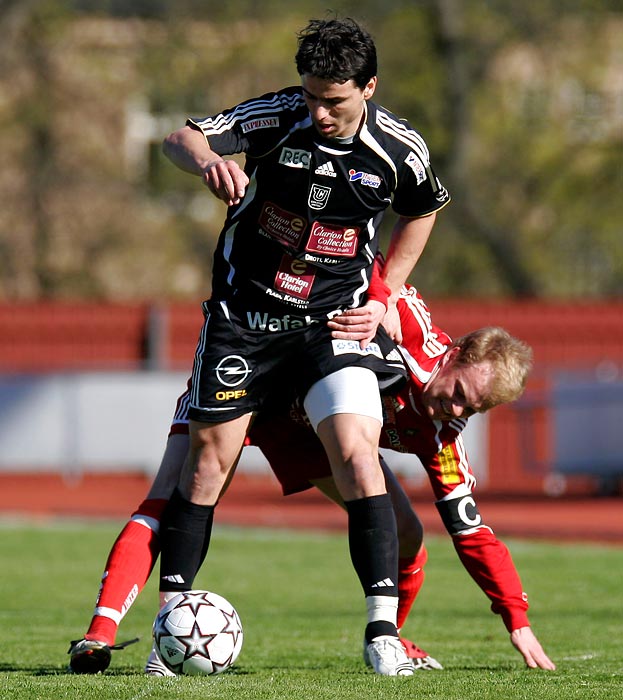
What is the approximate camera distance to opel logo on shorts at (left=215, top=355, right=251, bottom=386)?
523 cm

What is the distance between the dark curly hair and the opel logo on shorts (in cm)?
116

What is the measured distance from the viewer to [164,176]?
1113 inches

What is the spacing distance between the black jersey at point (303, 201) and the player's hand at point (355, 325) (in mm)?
64

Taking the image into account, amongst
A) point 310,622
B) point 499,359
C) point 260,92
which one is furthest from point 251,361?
point 260,92

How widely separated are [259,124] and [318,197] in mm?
364

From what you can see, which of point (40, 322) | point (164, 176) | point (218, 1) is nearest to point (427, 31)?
point (218, 1)

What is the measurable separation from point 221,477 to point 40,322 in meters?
17.8

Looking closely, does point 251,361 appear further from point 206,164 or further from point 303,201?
point 206,164

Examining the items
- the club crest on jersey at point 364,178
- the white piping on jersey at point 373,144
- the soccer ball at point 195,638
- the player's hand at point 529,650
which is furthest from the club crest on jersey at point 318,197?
the player's hand at point 529,650

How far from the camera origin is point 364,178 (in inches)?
205

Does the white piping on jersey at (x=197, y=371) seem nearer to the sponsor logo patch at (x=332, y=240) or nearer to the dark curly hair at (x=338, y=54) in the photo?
the sponsor logo patch at (x=332, y=240)

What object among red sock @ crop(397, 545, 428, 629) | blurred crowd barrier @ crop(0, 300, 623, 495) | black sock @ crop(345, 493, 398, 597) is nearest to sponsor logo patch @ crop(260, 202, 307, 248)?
black sock @ crop(345, 493, 398, 597)

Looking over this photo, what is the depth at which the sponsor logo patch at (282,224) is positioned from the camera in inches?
206

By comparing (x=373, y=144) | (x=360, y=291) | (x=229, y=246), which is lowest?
(x=360, y=291)
